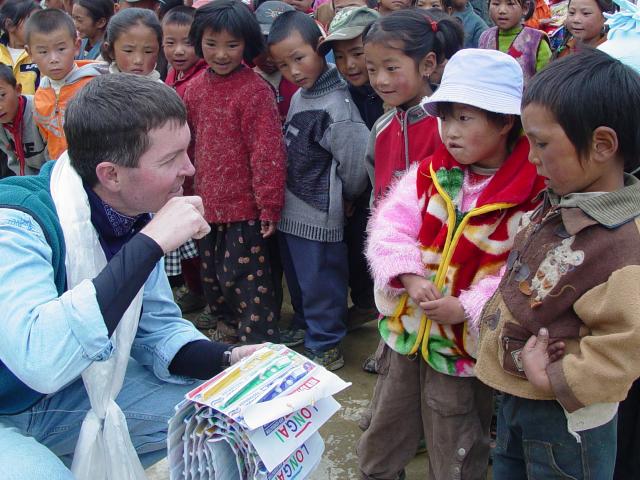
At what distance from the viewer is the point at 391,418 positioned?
2334mm

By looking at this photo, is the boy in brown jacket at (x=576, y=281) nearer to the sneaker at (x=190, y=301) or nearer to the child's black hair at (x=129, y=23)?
the sneaker at (x=190, y=301)

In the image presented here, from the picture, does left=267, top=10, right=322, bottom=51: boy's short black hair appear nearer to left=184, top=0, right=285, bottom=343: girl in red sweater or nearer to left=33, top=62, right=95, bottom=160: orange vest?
left=184, top=0, right=285, bottom=343: girl in red sweater

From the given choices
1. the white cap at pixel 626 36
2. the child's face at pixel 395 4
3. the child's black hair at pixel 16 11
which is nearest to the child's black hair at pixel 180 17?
the child's face at pixel 395 4

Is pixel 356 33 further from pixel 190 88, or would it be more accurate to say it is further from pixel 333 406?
pixel 333 406

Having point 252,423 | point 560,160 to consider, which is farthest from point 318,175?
point 252,423

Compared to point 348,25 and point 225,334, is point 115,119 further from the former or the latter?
point 225,334

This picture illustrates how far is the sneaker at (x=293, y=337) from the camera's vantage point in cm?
377

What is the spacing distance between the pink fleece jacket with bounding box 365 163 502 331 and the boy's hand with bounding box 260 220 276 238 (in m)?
1.16

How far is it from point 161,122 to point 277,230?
1742mm

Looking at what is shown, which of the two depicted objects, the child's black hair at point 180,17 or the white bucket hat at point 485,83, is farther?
the child's black hair at point 180,17

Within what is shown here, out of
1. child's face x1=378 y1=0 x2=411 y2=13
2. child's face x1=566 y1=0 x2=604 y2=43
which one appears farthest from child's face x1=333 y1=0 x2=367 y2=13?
child's face x1=566 y1=0 x2=604 y2=43

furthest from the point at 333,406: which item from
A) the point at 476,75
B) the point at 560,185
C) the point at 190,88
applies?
the point at 190,88

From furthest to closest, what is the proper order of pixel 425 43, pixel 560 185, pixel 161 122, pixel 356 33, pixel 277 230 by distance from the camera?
pixel 277 230 < pixel 356 33 < pixel 425 43 < pixel 161 122 < pixel 560 185

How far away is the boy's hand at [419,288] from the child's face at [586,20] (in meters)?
3.07
